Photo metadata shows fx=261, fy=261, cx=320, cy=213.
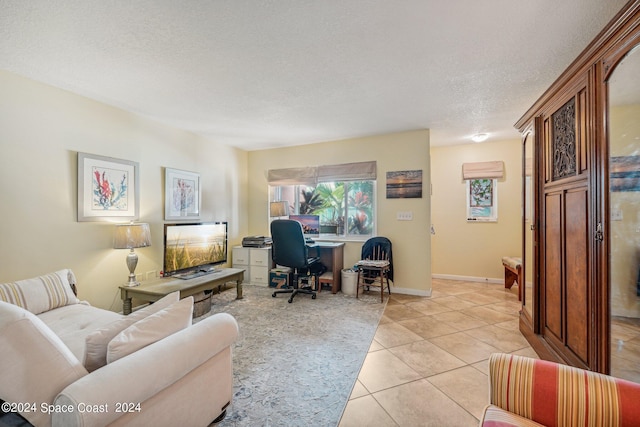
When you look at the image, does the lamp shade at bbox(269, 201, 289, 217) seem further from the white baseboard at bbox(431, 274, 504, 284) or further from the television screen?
the white baseboard at bbox(431, 274, 504, 284)

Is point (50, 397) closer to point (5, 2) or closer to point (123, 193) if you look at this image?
point (5, 2)

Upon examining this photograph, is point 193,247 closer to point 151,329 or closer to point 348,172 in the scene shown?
point 151,329

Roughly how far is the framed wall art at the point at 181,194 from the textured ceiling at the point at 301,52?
815 mm

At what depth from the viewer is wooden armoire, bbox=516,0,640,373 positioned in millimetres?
1457

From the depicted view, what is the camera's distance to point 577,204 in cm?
176

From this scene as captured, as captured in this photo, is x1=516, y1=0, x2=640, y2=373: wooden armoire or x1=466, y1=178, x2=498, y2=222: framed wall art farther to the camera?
x1=466, y1=178, x2=498, y2=222: framed wall art

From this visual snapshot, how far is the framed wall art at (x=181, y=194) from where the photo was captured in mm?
3521

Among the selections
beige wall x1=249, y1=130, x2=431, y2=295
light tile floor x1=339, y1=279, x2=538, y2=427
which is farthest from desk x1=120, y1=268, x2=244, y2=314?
beige wall x1=249, y1=130, x2=431, y2=295

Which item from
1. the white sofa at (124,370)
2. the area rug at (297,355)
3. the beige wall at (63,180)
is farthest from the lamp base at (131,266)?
the white sofa at (124,370)

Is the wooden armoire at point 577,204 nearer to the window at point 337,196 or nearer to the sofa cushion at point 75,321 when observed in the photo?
the window at point 337,196

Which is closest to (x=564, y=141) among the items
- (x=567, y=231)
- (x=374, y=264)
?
(x=567, y=231)

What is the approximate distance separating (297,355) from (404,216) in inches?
102

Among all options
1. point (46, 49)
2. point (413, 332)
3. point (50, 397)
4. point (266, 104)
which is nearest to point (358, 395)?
point (413, 332)

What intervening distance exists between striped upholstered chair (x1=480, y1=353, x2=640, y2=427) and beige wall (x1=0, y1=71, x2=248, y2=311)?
11.4ft
